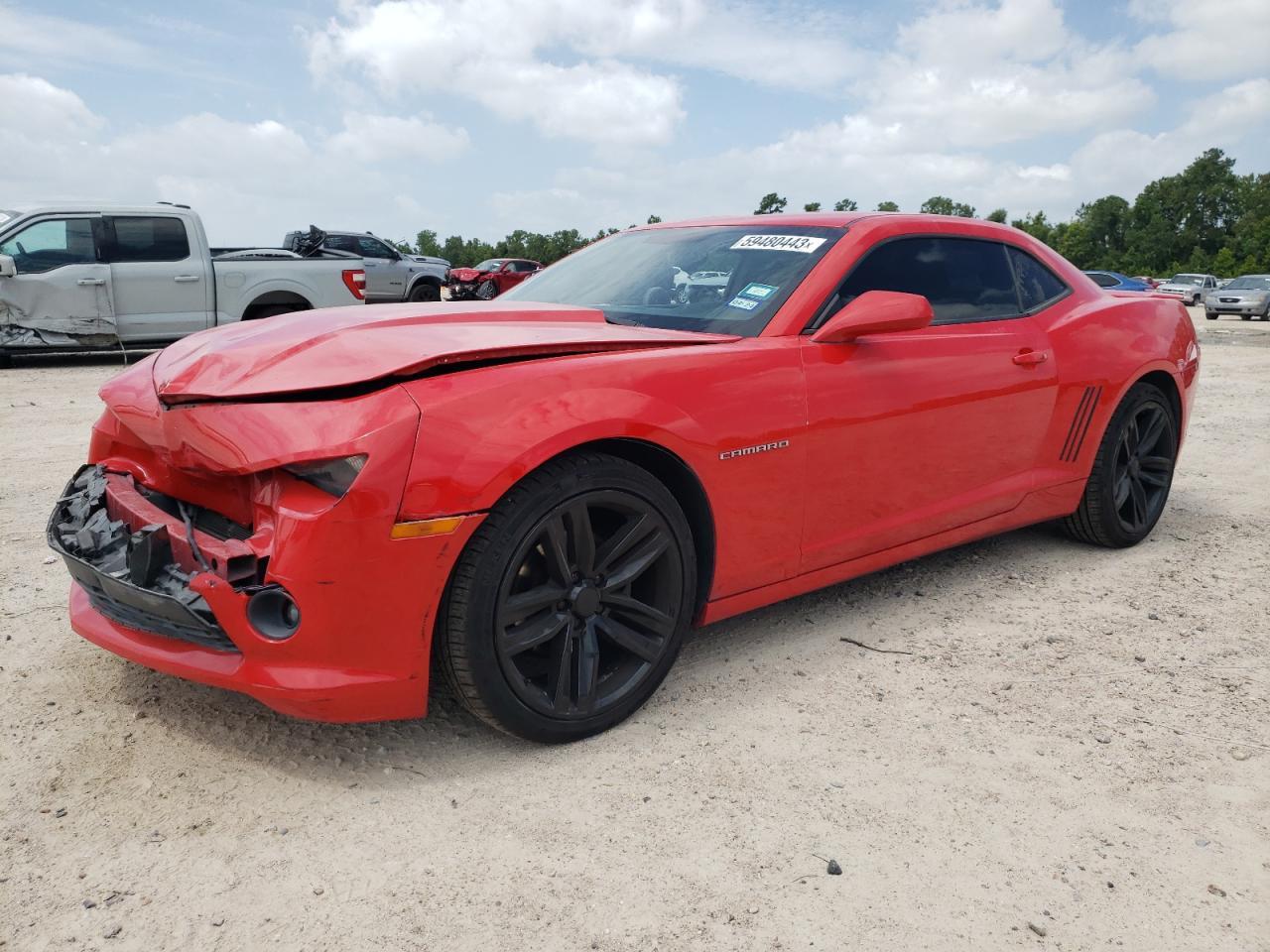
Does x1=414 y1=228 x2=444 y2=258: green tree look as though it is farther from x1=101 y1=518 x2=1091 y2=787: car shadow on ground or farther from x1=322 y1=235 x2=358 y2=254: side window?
x1=101 y1=518 x2=1091 y2=787: car shadow on ground

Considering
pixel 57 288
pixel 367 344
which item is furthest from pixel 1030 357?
pixel 57 288

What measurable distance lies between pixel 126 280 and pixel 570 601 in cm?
997

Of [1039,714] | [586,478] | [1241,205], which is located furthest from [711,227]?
[1241,205]

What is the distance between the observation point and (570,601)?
2568 mm

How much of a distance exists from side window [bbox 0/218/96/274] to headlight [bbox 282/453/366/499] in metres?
9.97

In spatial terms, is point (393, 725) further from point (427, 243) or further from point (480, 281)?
point (427, 243)

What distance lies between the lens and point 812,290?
3154mm

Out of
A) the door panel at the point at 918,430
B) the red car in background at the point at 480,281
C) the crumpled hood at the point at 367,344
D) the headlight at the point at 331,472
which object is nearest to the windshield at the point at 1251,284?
the red car in background at the point at 480,281

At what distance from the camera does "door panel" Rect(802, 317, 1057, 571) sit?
309 cm

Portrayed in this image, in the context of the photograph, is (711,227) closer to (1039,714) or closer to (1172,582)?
(1039,714)

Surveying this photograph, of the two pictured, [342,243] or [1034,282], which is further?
[342,243]

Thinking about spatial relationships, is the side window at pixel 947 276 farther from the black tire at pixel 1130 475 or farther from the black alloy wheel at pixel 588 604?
the black alloy wheel at pixel 588 604

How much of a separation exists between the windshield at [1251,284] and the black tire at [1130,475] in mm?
30462

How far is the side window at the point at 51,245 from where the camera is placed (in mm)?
10328
